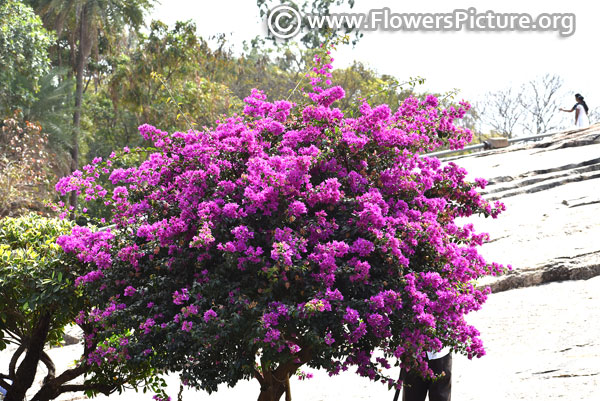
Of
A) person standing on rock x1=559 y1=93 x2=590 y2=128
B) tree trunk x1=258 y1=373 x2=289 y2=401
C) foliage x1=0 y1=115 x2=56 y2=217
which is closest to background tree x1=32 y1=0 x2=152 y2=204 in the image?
foliage x1=0 y1=115 x2=56 y2=217

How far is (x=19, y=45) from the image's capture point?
17.6 m

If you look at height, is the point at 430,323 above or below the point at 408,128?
below

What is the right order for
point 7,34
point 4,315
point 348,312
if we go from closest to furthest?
point 348,312 < point 4,315 < point 7,34

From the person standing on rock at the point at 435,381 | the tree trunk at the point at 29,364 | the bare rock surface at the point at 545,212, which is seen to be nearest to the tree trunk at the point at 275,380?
the person standing on rock at the point at 435,381

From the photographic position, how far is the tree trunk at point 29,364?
5.93 m

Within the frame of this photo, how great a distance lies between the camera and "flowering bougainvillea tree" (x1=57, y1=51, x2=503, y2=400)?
13.2 feet

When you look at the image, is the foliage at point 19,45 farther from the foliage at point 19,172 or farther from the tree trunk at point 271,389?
the tree trunk at point 271,389

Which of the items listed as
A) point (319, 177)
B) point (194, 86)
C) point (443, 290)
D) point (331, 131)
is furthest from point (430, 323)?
point (194, 86)

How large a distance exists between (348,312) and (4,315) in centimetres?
335

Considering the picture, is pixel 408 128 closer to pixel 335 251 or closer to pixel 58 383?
pixel 335 251

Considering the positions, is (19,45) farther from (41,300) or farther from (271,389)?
(271,389)

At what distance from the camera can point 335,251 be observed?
13.3 ft

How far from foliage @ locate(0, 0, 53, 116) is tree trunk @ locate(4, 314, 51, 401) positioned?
13.4 metres

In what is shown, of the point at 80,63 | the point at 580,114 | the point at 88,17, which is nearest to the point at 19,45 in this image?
the point at 88,17
